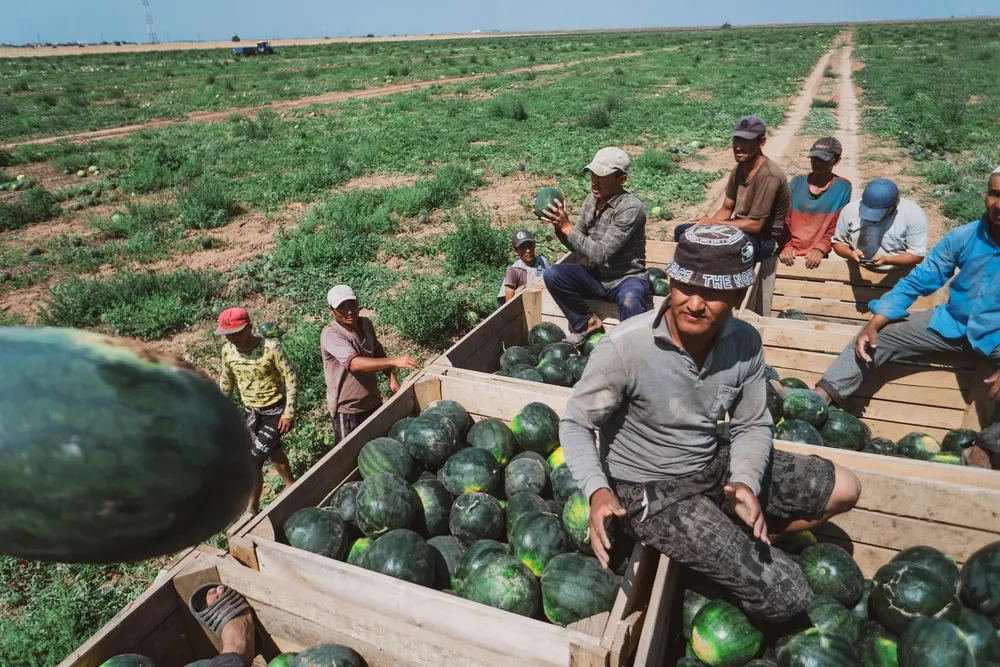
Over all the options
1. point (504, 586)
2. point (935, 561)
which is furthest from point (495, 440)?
point (935, 561)

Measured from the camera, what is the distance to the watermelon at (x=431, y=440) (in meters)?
3.95

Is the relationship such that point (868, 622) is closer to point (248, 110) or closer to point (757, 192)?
point (757, 192)

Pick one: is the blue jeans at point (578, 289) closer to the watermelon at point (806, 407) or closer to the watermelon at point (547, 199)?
the watermelon at point (547, 199)

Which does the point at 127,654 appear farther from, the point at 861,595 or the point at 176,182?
the point at 176,182

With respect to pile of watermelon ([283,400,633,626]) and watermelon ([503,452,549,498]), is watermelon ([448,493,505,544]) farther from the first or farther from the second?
watermelon ([503,452,549,498])

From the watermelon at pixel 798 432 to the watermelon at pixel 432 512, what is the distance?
2.15 metres

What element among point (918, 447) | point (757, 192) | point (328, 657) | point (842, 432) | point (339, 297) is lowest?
point (918, 447)

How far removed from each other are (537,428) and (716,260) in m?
2.00

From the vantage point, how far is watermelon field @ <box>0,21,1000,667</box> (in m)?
7.18

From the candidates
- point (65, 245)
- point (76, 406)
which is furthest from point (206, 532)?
point (65, 245)

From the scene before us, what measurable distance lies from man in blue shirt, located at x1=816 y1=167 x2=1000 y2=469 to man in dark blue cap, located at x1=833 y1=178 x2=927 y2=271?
45.0 inches

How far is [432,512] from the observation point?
3.65m

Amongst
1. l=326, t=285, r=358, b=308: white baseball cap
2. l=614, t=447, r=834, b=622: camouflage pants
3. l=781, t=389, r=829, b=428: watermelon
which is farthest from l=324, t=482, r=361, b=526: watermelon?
l=781, t=389, r=829, b=428: watermelon

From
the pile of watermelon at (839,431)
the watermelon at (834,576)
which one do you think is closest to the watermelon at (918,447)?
the pile of watermelon at (839,431)
